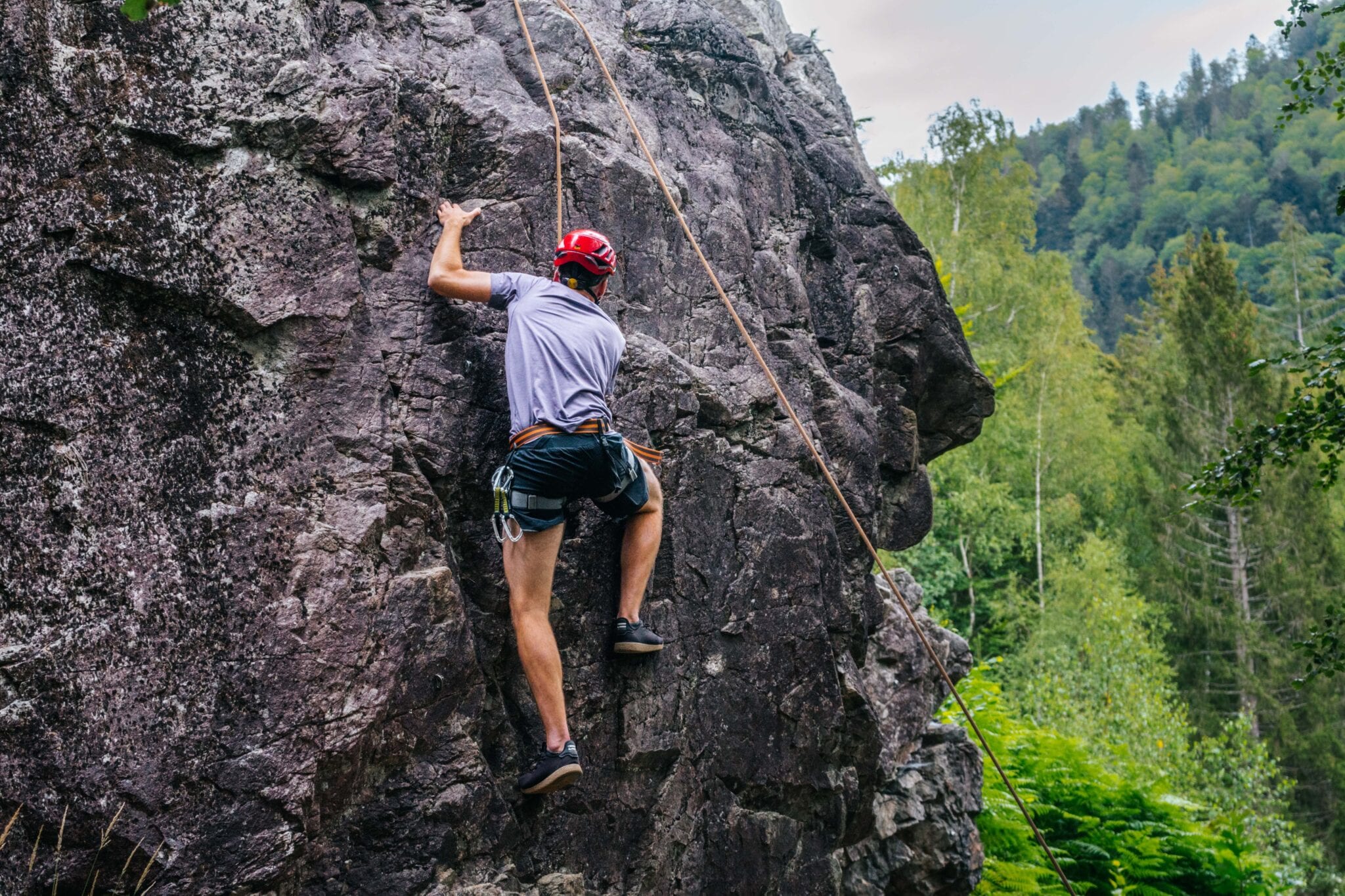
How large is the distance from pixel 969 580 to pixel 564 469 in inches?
983

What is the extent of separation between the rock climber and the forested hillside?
223 feet

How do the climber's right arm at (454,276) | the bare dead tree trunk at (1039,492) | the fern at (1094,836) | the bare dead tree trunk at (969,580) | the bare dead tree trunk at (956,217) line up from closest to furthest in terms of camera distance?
the climber's right arm at (454,276) → the fern at (1094,836) → the bare dead tree trunk at (956,217) → the bare dead tree trunk at (969,580) → the bare dead tree trunk at (1039,492)

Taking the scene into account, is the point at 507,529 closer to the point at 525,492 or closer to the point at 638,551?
the point at 525,492

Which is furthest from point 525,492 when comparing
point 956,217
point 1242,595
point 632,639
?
point 956,217

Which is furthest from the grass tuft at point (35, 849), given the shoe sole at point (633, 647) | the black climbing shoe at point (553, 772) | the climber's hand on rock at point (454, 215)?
the climber's hand on rock at point (454, 215)

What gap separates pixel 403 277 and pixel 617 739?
2.30 meters

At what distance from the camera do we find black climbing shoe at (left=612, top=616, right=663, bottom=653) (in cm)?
489

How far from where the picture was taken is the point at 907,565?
26.1m

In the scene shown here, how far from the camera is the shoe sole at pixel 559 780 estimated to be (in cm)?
439

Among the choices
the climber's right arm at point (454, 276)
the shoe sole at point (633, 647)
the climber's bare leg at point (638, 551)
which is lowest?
the shoe sole at point (633, 647)

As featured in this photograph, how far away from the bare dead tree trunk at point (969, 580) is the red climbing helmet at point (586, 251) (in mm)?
24146

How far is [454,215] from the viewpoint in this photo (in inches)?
190

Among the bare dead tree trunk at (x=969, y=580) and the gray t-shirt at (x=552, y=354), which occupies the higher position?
the gray t-shirt at (x=552, y=354)

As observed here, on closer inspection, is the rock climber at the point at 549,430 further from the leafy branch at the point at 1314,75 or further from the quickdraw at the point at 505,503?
the leafy branch at the point at 1314,75
